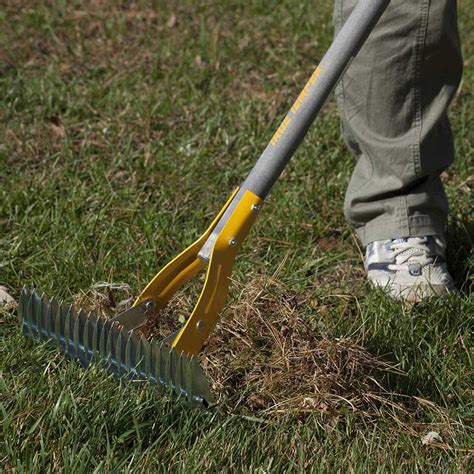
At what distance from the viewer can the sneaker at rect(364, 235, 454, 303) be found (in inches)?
110

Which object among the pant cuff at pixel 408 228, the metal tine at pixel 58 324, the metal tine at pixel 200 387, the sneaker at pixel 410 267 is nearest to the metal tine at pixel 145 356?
the metal tine at pixel 200 387

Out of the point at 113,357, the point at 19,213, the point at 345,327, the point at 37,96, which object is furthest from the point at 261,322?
the point at 37,96

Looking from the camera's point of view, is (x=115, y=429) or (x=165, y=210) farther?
(x=165, y=210)

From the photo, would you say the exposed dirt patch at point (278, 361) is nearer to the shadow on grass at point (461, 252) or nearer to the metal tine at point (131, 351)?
the metal tine at point (131, 351)

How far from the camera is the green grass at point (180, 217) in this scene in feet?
7.18

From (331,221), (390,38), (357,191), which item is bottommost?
(331,221)

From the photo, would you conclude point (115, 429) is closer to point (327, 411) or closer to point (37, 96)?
point (327, 411)

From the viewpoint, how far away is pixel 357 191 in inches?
117

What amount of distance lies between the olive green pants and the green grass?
8.1 inches

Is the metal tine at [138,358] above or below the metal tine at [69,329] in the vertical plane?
below

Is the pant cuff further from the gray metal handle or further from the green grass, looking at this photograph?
the gray metal handle

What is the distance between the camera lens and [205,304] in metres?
2.27

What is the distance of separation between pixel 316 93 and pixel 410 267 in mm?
780

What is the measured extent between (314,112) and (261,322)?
549 mm
